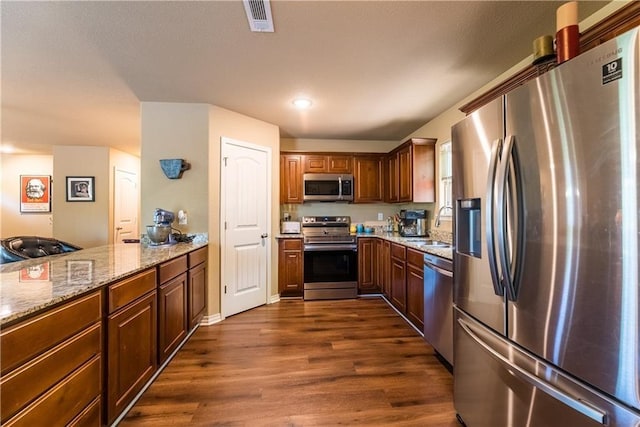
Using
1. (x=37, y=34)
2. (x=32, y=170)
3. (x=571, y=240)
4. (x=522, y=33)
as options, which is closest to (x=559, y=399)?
(x=571, y=240)

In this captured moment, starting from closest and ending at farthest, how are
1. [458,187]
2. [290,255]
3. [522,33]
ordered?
[458,187] < [522,33] < [290,255]

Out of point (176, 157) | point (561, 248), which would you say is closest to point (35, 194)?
point (176, 157)

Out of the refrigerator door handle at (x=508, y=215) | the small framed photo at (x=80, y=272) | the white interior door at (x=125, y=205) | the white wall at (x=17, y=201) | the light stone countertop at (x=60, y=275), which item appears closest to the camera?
the light stone countertop at (x=60, y=275)

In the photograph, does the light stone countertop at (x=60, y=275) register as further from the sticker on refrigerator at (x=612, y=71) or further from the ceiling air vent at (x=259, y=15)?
the sticker on refrigerator at (x=612, y=71)

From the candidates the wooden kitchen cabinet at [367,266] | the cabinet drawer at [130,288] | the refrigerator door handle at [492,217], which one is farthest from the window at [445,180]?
the cabinet drawer at [130,288]

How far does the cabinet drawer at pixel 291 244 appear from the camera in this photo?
3.85 metres

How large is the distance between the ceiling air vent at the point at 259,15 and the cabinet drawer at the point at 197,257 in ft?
6.40

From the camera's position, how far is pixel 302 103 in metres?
2.99

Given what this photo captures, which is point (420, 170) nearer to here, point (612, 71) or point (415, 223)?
point (415, 223)

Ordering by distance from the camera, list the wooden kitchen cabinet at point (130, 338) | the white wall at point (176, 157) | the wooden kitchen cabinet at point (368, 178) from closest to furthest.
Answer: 1. the wooden kitchen cabinet at point (130, 338)
2. the white wall at point (176, 157)
3. the wooden kitchen cabinet at point (368, 178)

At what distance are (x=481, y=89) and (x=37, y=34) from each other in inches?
140

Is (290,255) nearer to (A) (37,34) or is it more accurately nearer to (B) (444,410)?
(B) (444,410)

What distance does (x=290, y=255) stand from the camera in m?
3.86

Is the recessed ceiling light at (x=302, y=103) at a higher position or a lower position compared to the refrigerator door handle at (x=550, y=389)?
higher
